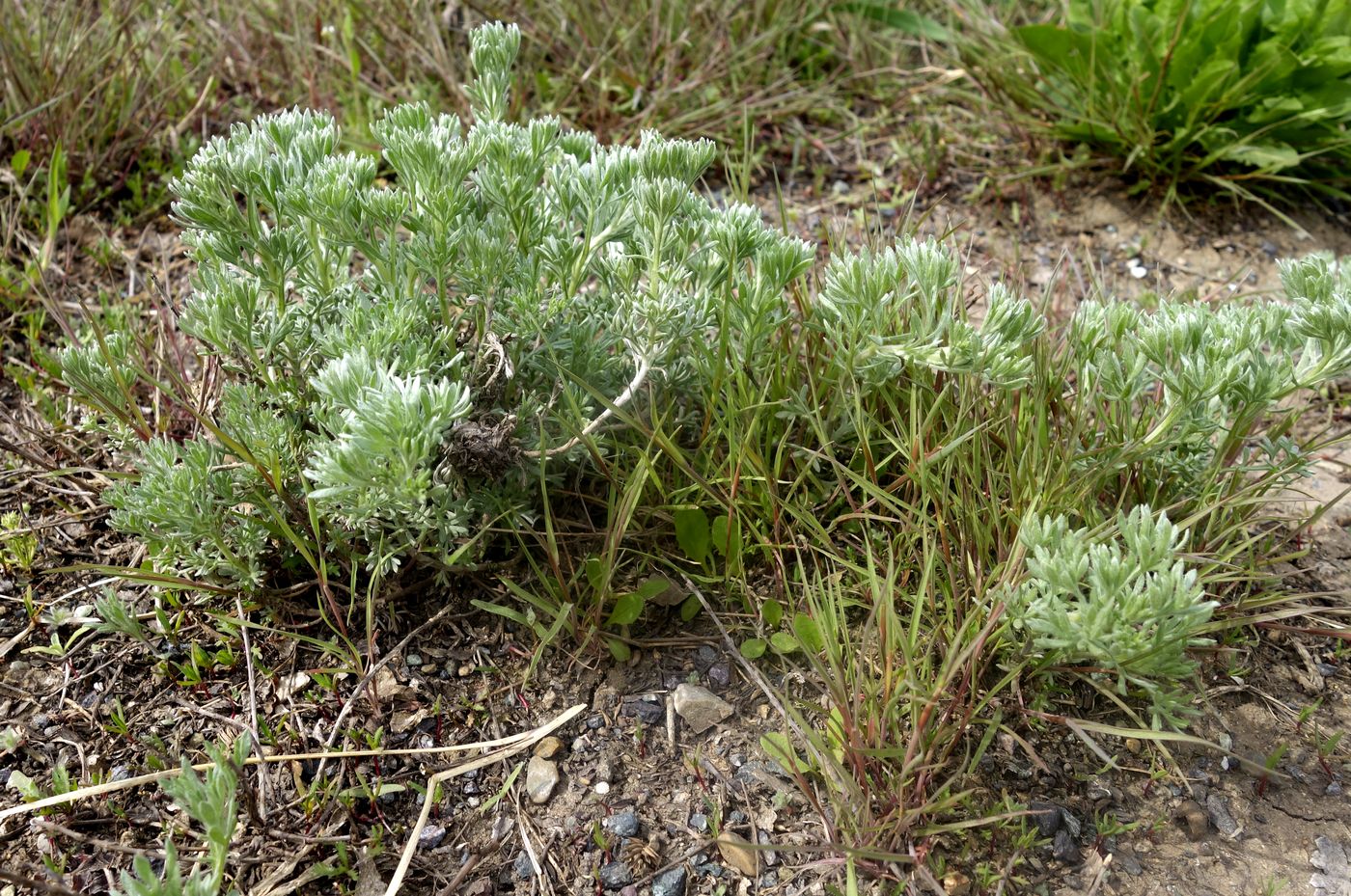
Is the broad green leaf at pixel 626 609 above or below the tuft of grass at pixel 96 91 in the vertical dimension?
below

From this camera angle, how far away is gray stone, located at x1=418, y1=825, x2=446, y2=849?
2.07m

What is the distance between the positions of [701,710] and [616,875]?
1.31 ft

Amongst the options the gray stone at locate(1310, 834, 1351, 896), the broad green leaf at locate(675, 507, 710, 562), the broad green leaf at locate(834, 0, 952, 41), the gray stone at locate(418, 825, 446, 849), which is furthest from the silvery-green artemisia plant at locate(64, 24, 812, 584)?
the broad green leaf at locate(834, 0, 952, 41)

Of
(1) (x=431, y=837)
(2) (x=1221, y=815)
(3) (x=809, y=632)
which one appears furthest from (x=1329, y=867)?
(1) (x=431, y=837)

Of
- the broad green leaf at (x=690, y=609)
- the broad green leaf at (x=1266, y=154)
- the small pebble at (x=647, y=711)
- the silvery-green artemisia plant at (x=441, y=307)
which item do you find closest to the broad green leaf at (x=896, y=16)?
the broad green leaf at (x=1266, y=154)

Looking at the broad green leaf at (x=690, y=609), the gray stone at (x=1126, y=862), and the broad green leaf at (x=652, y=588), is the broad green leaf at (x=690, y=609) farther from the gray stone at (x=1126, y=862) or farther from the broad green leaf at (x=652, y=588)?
the gray stone at (x=1126, y=862)

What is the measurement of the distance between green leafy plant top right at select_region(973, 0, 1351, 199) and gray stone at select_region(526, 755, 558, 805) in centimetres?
301

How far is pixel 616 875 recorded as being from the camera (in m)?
→ 2.04

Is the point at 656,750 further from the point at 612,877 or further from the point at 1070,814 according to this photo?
the point at 1070,814

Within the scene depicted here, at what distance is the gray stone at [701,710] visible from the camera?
2.29m

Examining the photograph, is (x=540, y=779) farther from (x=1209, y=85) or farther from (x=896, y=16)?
(x=896, y=16)

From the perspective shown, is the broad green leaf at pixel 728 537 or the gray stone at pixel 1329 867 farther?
the broad green leaf at pixel 728 537

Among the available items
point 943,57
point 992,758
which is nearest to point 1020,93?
point 943,57

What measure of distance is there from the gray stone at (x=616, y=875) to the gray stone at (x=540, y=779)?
193 millimetres
